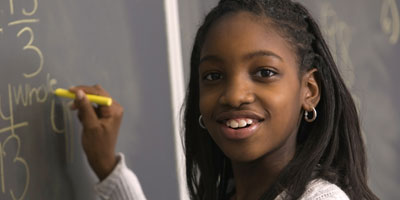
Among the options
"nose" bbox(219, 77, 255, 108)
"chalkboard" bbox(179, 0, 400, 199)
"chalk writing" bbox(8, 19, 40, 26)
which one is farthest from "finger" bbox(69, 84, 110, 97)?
"chalkboard" bbox(179, 0, 400, 199)

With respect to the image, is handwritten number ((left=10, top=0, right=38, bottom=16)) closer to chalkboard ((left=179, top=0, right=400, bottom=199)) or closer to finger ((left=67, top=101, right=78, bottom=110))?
finger ((left=67, top=101, right=78, bottom=110))

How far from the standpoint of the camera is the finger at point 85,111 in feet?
3.99

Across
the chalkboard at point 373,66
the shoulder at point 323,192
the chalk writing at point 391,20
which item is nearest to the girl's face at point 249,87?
the shoulder at point 323,192

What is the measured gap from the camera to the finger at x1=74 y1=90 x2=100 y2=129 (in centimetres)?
122

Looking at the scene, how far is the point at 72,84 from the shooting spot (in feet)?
4.17

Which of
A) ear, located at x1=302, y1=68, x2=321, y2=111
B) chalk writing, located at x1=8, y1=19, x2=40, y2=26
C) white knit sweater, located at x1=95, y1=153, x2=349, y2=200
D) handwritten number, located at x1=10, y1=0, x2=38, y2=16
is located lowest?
white knit sweater, located at x1=95, y1=153, x2=349, y2=200

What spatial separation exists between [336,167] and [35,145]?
542 mm

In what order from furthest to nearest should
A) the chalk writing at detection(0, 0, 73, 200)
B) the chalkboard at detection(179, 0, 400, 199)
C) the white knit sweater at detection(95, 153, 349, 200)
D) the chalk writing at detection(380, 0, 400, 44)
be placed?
1. the chalk writing at detection(380, 0, 400, 44)
2. the chalkboard at detection(179, 0, 400, 199)
3. the white knit sweater at detection(95, 153, 349, 200)
4. the chalk writing at detection(0, 0, 73, 200)

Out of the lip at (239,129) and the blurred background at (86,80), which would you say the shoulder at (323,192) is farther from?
the blurred background at (86,80)

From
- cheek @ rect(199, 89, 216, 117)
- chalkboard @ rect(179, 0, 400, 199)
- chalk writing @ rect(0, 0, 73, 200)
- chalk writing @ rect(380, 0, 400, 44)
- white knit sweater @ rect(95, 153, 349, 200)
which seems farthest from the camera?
chalk writing @ rect(380, 0, 400, 44)

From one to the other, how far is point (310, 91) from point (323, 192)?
0.67 ft

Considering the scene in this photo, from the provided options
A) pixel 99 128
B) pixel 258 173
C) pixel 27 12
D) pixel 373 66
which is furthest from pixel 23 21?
pixel 373 66

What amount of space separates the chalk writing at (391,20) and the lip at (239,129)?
3.95 ft

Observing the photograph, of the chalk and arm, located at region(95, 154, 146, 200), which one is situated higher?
the chalk
